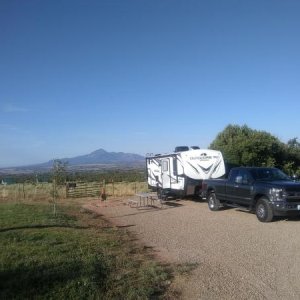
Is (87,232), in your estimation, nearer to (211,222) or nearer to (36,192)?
(211,222)

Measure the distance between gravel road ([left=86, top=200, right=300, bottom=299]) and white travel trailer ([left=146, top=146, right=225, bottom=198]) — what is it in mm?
3608

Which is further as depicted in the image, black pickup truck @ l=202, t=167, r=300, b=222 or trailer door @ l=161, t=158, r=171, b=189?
trailer door @ l=161, t=158, r=171, b=189

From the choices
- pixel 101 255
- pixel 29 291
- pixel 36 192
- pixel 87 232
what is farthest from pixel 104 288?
pixel 36 192

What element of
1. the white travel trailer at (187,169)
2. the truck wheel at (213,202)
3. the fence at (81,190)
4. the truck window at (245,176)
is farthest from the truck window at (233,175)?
the fence at (81,190)

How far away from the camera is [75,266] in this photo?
840 centimetres

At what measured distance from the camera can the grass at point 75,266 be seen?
6.88 metres

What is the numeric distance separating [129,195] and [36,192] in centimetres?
796

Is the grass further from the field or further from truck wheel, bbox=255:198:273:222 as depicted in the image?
truck wheel, bbox=255:198:273:222

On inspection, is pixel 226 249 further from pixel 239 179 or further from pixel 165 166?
pixel 165 166

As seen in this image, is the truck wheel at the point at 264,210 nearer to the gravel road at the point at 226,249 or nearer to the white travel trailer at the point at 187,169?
the gravel road at the point at 226,249

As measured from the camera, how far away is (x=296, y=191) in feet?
47.2

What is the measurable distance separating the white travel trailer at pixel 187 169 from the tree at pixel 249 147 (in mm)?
7823

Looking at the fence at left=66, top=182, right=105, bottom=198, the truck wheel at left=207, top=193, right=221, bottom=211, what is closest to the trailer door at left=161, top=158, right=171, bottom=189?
the truck wheel at left=207, top=193, right=221, bottom=211

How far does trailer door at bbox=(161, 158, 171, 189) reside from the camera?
2444cm
